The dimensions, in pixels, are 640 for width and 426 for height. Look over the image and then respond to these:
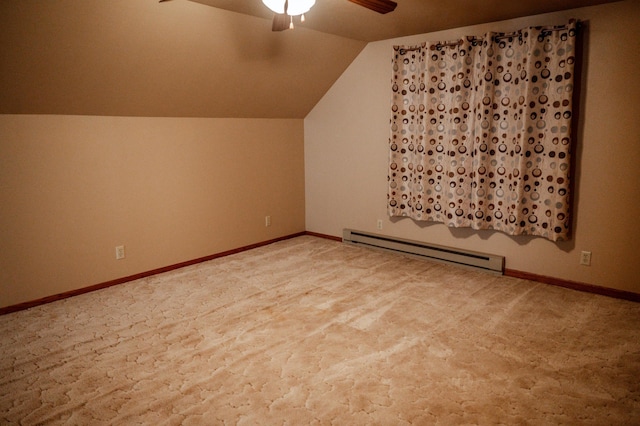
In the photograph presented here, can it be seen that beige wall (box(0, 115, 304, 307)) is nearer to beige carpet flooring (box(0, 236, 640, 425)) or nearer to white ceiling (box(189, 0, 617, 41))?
beige carpet flooring (box(0, 236, 640, 425))

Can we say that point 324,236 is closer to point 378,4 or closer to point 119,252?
point 119,252

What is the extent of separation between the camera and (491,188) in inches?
155

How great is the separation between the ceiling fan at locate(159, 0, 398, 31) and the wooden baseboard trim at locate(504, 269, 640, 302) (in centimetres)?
270

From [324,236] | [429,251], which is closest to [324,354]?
[429,251]

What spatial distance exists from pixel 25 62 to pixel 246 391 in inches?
103

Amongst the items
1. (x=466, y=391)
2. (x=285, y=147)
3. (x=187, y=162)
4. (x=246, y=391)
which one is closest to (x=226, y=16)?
(x=187, y=162)

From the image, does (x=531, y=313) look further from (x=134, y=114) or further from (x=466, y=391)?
(x=134, y=114)

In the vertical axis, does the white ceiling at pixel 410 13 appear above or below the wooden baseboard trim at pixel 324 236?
Answer: above

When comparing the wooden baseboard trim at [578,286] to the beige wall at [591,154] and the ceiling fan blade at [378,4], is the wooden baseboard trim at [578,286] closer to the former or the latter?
the beige wall at [591,154]

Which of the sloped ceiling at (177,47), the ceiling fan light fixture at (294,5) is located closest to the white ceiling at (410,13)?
the sloped ceiling at (177,47)

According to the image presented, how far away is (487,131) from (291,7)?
2.37 m

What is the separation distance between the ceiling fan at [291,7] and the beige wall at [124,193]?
1949 mm

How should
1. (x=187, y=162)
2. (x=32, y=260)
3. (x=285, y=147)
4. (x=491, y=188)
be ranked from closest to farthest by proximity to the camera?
(x=32, y=260) < (x=491, y=188) < (x=187, y=162) < (x=285, y=147)

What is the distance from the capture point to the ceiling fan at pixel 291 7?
2.21 meters
